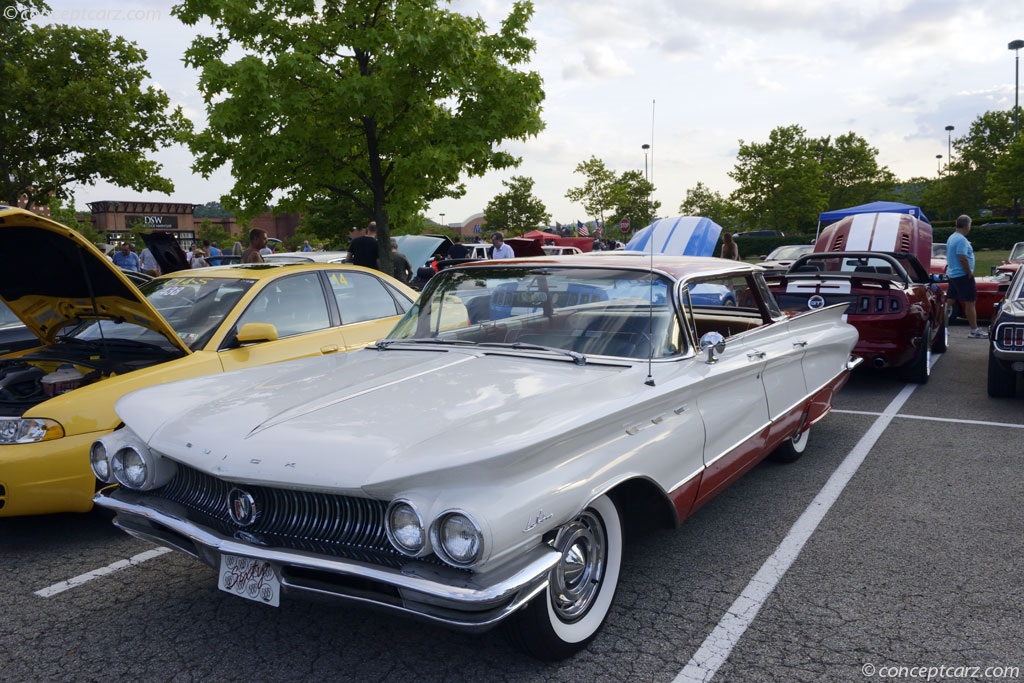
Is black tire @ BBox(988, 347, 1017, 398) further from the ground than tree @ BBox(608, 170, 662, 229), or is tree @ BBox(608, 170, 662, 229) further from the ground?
tree @ BBox(608, 170, 662, 229)

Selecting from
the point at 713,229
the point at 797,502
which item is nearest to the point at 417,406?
the point at 797,502

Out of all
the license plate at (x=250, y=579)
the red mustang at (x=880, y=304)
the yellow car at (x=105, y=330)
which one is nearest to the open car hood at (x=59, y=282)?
the yellow car at (x=105, y=330)

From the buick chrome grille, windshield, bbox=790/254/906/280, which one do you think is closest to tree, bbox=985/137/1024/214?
windshield, bbox=790/254/906/280

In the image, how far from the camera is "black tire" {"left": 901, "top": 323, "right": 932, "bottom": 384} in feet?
26.3

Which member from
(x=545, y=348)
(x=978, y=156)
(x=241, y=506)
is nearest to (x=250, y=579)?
(x=241, y=506)

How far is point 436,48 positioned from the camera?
1138 cm

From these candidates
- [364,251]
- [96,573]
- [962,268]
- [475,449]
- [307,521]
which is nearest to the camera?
[475,449]

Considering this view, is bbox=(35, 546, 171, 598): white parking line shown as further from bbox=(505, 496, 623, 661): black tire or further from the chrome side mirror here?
the chrome side mirror

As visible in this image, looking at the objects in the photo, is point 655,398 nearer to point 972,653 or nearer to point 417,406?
point 417,406

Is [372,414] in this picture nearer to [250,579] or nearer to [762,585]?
[250,579]

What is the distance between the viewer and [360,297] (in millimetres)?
6367

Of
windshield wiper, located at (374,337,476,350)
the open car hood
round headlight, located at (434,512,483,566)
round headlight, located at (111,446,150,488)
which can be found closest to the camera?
round headlight, located at (434,512,483,566)

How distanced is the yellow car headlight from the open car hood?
84 cm

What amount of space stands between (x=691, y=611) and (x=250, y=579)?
71.0 inches
